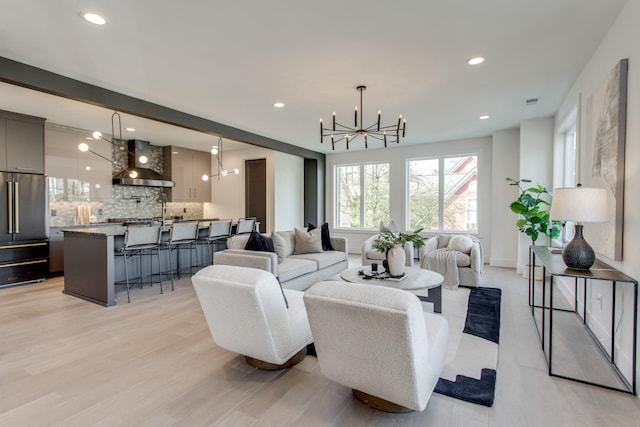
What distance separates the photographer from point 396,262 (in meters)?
3.55

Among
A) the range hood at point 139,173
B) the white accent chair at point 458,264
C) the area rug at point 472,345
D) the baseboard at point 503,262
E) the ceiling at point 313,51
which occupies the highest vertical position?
the ceiling at point 313,51

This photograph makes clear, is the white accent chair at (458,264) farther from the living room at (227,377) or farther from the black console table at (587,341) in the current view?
the black console table at (587,341)

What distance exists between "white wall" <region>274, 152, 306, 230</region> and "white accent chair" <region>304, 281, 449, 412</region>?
606cm

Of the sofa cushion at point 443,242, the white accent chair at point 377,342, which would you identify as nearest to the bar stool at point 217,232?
the sofa cushion at point 443,242

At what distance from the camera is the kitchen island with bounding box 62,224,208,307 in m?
4.02

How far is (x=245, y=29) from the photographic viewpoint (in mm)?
2648

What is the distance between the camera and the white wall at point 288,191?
25.6 feet

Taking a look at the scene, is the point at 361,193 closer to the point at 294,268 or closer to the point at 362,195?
the point at 362,195

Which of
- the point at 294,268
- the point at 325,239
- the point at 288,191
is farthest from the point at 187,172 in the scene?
the point at 294,268

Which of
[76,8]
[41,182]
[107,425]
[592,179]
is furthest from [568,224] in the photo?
[41,182]

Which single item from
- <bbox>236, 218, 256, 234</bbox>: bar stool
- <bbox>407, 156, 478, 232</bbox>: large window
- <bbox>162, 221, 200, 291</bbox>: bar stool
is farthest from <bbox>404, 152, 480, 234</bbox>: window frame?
<bbox>162, 221, 200, 291</bbox>: bar stool

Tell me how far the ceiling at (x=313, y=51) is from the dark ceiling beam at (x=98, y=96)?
4.0 inches

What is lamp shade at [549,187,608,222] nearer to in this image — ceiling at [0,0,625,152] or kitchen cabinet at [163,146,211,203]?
ceiling at [0,0,625,152]

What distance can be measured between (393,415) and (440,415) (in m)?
0.28
